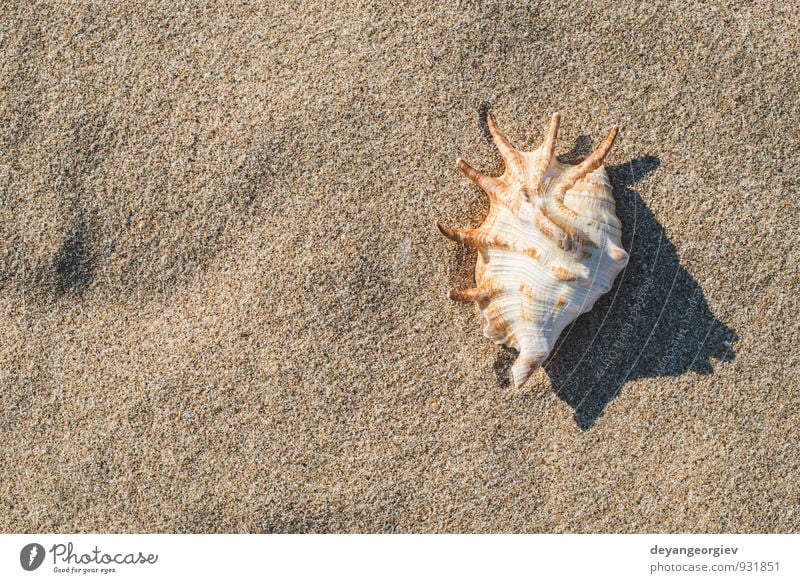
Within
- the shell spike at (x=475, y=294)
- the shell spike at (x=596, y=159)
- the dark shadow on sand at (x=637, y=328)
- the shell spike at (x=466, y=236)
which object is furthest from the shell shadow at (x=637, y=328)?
the shell spike at (x=466, y=236)

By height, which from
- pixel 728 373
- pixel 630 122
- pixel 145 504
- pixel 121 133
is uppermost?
pixel 630 122

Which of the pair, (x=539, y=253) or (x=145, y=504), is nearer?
(x=539, y=253)

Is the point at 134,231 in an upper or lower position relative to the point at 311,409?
upper

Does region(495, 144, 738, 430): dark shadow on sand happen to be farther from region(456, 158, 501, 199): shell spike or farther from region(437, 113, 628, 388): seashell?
region(456, 158, 501, 199): shell spike

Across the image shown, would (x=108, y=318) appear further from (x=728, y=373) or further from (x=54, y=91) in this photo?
(x=728, y=373)

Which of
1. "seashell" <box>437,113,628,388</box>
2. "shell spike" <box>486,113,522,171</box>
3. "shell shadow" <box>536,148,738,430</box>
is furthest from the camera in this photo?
"shell shadow" <box>536,148,738,430</box>

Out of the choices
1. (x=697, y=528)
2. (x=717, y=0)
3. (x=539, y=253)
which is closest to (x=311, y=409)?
(x=539, y=253)

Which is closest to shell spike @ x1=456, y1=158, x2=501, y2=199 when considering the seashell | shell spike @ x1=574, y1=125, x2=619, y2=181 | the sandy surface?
the seashell
